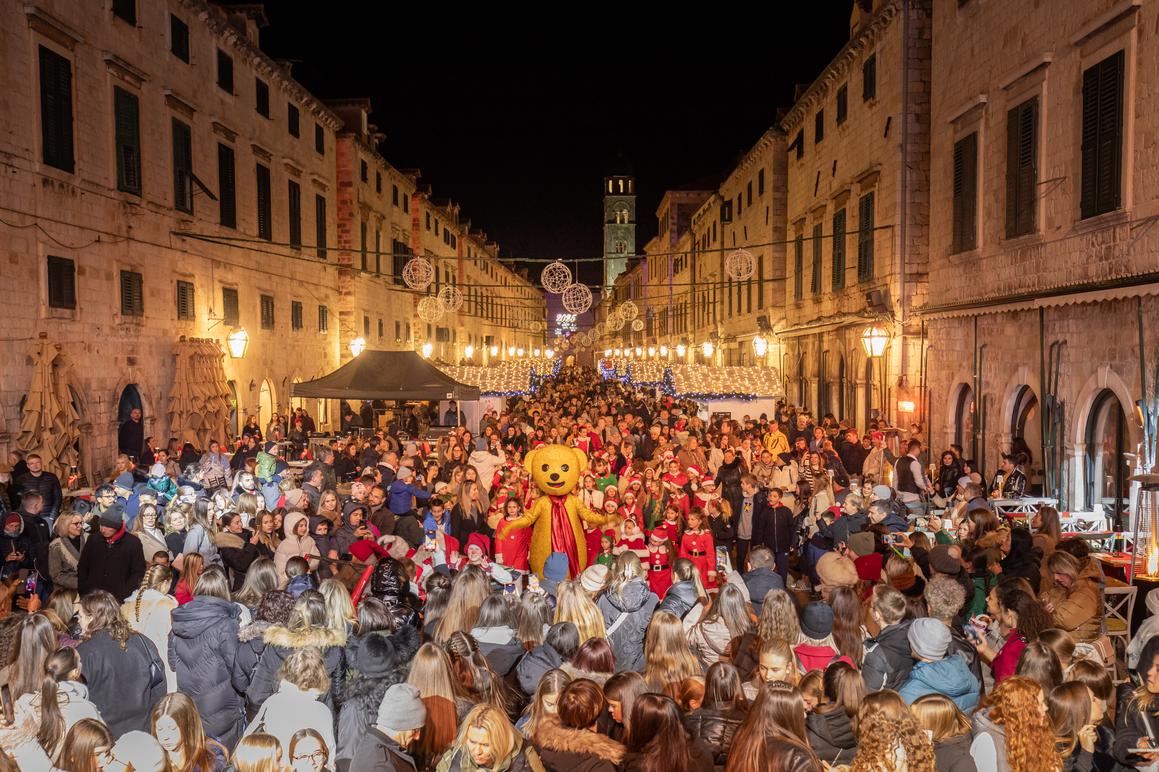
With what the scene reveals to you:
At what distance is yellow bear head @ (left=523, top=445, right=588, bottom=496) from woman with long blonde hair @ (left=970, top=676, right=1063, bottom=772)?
5.74 m

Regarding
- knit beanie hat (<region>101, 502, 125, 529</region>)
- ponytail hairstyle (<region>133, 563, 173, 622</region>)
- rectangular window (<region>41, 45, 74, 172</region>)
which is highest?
rectangular window (<region>41, 45, 74, 172</region>)

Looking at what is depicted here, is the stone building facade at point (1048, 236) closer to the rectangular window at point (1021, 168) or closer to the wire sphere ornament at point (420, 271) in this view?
the rectangular window at point (1021, 168)

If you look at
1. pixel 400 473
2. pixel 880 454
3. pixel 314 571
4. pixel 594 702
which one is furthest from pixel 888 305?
pixel 594 702

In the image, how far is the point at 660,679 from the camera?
5.71 m

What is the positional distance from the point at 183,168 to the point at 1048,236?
17.1 m

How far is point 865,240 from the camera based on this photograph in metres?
21.2

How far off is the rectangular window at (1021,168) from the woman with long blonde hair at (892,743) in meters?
11.3

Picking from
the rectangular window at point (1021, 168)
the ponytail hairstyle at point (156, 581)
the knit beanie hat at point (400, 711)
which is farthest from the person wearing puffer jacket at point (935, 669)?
the rectangular window at point (1021, 168)

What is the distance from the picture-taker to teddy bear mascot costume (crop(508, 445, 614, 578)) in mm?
9898

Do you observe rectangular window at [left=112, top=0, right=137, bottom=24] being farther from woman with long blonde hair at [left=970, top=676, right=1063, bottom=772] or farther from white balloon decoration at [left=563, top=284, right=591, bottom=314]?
woman with long blonde hair at [left=970, top=676, right=1063, bottom=772]

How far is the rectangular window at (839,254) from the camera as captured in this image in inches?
925

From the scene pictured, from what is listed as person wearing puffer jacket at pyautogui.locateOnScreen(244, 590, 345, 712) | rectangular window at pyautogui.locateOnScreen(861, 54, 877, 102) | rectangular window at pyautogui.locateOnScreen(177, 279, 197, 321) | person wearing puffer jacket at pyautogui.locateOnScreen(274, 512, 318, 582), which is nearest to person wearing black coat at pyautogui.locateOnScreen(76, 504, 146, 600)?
person wearing puffer jacket at pyautogui.locateOnScreen(274, 512, 318, 582)

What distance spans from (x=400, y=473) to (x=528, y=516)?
2.52 m

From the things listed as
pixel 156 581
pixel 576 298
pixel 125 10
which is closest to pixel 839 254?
pixel 576 298
